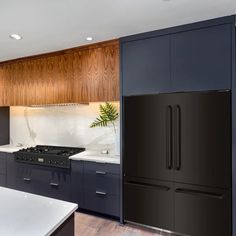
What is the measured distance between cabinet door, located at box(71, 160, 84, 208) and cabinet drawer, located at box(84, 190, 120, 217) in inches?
3.9

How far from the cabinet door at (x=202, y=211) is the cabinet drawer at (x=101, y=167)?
2.62 ft

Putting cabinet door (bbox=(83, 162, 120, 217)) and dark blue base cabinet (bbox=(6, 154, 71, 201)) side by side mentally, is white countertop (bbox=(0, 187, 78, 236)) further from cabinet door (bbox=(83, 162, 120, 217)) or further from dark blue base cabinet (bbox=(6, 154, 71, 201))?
dark blue base cabinet (bbox=(6, 154, 71, 201))

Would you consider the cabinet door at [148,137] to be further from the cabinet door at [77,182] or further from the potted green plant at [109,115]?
the cabinet door at [77,182]

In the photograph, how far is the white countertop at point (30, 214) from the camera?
1031mm

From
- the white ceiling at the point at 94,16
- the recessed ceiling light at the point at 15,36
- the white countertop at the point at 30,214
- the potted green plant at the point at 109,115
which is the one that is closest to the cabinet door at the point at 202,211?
the potted green plant at the point at 109,115

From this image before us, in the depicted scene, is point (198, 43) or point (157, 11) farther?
point (198, 43)

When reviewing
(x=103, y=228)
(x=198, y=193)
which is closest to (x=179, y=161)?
(x=198, y=193)

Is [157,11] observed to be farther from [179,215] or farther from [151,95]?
[179,215]

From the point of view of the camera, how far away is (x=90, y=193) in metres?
2.91

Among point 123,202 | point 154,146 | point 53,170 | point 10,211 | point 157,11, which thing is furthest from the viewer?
point 53,170

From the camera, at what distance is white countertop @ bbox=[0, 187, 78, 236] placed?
1031 millimetres

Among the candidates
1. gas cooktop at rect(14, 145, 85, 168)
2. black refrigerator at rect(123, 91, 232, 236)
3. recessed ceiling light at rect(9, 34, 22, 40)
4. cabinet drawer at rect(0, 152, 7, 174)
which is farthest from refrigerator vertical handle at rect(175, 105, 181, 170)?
cabinet drawer at rect(0, 152, 7, 174)

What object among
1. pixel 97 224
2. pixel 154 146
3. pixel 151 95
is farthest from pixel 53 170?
pixel 151 95

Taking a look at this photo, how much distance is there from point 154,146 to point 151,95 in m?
0.60
